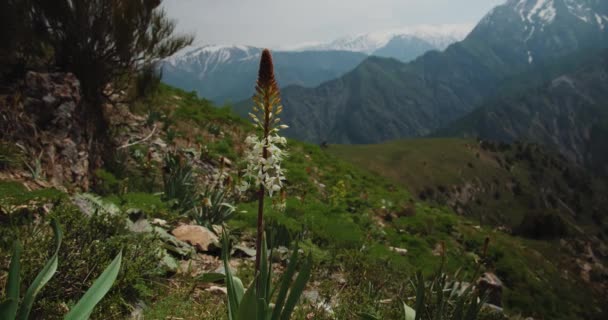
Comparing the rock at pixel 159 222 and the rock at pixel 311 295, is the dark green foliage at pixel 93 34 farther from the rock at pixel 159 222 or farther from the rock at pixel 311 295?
the rock at pixel 311 295

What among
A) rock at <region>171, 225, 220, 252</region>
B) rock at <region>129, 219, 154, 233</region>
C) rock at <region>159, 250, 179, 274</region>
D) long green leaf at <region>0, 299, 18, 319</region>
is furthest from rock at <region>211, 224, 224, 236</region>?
long green leaf at <region>0, 299, 18, 319</region>

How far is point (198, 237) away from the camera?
5.48 m

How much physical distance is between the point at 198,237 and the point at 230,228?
0.82 m

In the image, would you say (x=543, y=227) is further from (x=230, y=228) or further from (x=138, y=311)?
(x=138, y=311)

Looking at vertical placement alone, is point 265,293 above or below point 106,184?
above

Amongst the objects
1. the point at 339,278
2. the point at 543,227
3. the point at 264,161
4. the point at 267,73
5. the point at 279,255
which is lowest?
the point at 543,227

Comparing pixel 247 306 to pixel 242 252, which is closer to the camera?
pixel 247 306

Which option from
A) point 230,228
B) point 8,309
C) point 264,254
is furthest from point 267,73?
point 230,228

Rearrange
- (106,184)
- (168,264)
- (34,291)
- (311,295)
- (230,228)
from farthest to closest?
1. (106,184)
2. (230,228)
3. (311,295)
4. (168,264)
5. (34,291)

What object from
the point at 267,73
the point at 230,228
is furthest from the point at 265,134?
the point at 230,228

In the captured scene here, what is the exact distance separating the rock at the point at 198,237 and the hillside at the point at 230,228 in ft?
0.48

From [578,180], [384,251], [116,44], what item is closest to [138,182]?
[116,44]

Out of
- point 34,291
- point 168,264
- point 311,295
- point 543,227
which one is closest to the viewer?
point 34,291

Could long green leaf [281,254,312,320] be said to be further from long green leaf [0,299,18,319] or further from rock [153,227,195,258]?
rock [153,227,195,258]
